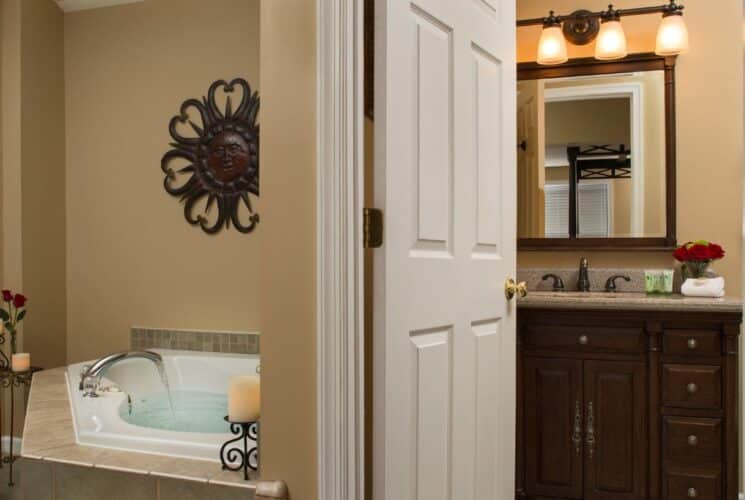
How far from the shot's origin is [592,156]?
312 cm

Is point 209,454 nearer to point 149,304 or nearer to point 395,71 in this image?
point 395,71

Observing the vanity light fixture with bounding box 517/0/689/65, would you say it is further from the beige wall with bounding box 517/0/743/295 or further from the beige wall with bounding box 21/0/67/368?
the beige wall with bounding box 21/0/67/368

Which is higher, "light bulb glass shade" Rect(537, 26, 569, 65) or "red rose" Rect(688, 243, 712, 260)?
"light bulb glass shade" Rect(537, 26, 569, 65)

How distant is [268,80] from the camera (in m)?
1.50

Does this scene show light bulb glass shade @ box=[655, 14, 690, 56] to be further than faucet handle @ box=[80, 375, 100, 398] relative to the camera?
Yes

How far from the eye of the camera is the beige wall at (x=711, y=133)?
2965 mm

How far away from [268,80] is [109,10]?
9.87 feet

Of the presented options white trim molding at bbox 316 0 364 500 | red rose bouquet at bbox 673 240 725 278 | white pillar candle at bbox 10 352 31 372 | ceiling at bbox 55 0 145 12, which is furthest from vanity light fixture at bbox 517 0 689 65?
white pillar candle at bbox 10 352 31 372

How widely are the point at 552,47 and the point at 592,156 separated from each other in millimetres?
579

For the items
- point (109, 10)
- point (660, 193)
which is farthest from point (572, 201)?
point (109, 10)

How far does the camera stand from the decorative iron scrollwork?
3.63 metres

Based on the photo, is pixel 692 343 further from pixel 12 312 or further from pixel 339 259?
pixel 12 312

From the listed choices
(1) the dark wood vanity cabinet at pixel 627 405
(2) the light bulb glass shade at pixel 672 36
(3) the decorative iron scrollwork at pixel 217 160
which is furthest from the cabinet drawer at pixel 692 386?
(3) the decorative iron scrollwork at pixel 217 160

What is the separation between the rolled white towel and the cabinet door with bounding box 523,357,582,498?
634mm
